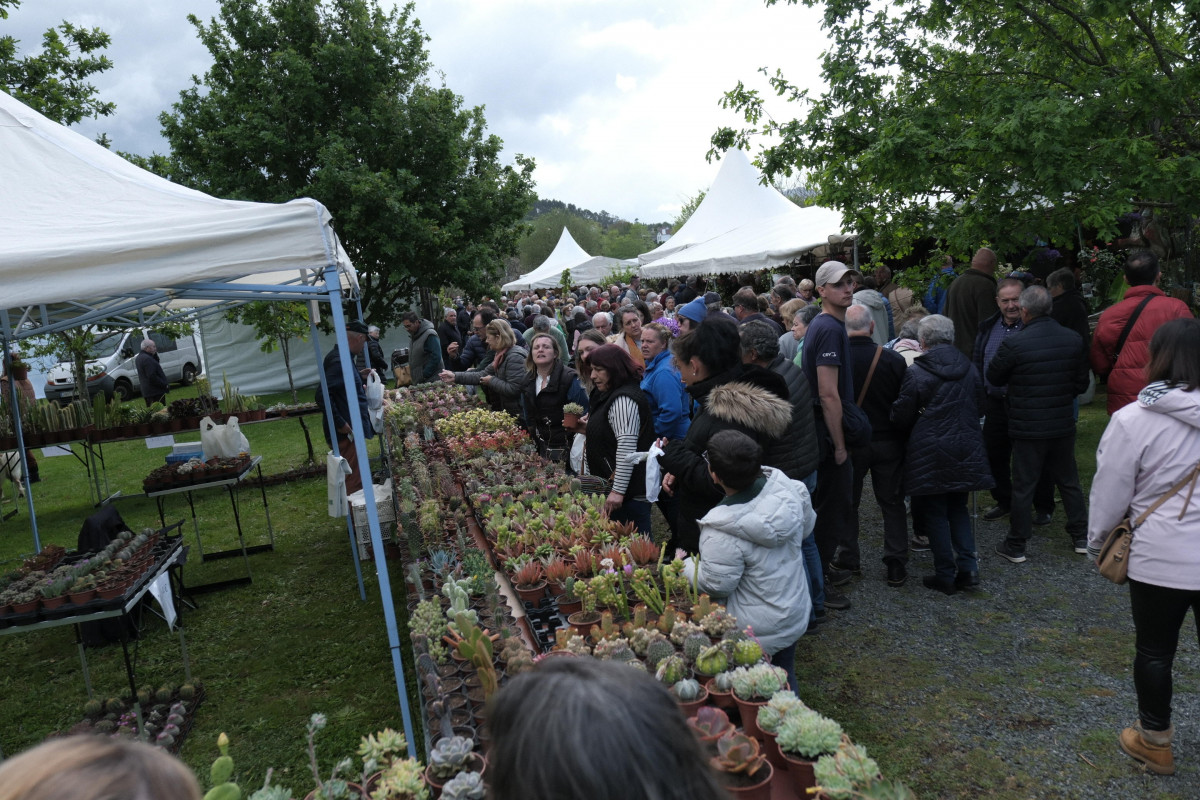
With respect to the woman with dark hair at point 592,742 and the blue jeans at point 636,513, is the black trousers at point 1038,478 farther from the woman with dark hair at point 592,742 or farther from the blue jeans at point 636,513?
the woman with dark hair at point 592,742

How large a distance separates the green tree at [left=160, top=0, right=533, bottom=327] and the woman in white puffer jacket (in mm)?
11897

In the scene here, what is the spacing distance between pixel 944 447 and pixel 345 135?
1292 centimetres

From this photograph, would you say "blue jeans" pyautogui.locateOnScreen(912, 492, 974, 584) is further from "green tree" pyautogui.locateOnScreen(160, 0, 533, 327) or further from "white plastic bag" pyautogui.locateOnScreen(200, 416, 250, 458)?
"green tree" pyautogui.locateOnScreen(160, 0, 533, 327)

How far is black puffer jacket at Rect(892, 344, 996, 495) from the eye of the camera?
439 centimetres

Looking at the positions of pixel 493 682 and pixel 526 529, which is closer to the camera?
pixel 493 682

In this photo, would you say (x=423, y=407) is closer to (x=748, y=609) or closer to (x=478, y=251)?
(x=748, y=609)

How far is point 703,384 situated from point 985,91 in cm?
350

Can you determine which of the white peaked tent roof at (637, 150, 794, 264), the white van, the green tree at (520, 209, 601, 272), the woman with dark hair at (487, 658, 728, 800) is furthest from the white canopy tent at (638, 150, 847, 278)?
the green tree at (520, 209, 601, 272)

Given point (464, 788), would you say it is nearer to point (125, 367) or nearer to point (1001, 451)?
point (1001, 451)

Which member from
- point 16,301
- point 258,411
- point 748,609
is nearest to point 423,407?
point 258,411

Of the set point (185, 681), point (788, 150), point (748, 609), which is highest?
point (788, 150)

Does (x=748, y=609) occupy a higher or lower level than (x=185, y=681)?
higher

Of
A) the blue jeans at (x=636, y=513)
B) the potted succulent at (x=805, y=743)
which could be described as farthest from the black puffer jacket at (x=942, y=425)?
the potted succulent at (x=805, y=743)

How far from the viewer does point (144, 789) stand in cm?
81
